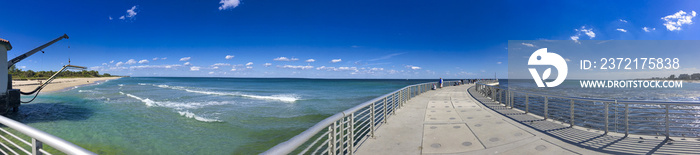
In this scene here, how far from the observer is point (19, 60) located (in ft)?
48.3

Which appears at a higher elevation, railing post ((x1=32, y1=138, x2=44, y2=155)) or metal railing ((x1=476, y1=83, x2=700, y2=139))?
railing post ((x1=32, y1=138, x2=44, y2=155))

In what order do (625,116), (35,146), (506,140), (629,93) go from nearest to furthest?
(35,146), (506,140), (625,116), (629,93)

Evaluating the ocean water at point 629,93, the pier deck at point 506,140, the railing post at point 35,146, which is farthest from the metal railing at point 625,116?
the ocean water at point 629,93

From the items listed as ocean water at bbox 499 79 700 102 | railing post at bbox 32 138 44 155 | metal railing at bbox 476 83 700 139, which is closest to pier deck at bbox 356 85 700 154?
metal railing at bbox 476 83 700 139

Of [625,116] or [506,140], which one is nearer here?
[506,140]

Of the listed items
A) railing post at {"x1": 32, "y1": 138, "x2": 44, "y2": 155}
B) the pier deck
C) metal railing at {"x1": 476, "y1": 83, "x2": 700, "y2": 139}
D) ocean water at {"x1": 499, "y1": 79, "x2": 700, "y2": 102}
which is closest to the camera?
railing post at {"x1": 32, "y1": 138, "x2": 44, "y2": 155}

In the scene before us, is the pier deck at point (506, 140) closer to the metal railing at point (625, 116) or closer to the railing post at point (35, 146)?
the metal railing at point (625, 116)

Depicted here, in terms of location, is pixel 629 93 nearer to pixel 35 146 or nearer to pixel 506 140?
pixel 506 140

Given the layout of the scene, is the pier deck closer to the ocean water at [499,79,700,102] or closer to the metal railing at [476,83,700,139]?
the metal railing at [476,83,700,139]

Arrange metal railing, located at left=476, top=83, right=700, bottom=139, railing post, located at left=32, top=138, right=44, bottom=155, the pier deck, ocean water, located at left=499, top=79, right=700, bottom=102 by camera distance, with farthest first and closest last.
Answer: ocean water, located at left=499, top=79, right=700, bottom=102
metal railing, located at left=476, top=83, right=700, bottom=139
the pier deck
railing post, located at left=32, top=138, right=44, bottom=155

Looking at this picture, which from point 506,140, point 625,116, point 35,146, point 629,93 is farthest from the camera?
point 629,93

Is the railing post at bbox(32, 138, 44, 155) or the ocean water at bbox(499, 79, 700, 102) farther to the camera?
the ocean water at bbox(499, 79, 700, 102)

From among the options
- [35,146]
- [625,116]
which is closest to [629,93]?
[625,116]

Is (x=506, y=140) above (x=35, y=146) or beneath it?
beneath
